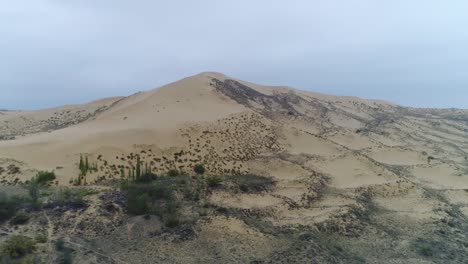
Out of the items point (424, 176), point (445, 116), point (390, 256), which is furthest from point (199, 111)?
point (445, 116)

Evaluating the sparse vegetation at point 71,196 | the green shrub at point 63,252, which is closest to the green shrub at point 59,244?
the green shrub at point 63,252

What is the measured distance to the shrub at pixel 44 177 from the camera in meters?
29.6

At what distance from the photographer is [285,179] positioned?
34.6m

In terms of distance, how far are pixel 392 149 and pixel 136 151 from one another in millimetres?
27157

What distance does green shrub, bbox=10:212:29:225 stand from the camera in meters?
23.9

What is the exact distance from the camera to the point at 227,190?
30953 millimetres

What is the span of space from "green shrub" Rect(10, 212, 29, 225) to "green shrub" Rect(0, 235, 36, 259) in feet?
6.92

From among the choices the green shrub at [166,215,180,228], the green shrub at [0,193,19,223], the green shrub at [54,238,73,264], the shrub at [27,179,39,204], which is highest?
the shrub at [27,179,39,204]

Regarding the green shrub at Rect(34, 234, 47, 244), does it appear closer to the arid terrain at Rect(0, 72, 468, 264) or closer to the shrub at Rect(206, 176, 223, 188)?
the arid terrain at Rect(0, 72, 468, 264)

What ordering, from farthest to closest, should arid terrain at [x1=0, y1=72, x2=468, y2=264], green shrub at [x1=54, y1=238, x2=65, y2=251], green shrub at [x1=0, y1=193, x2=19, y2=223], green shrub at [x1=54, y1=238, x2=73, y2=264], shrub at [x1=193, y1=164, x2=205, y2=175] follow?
shrub at [x1=193, y1=164, x2=205, y2=175] < green shrub at [x1=0, y1=193, x2=19, y2=223] < arid terrain at [x1=0, y1=72, x2=468, y2=264] < green shrub at [x1=54, y1=238, x2=65, y2=251] < green shrub at [x1=54, y1=238, x2=73, y2=264]

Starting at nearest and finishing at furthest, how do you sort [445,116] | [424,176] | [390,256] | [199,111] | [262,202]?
[390,256]
[262,202]
[424,176]
[199,111]
[445,116]

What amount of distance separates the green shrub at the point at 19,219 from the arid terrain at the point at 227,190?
0.08m

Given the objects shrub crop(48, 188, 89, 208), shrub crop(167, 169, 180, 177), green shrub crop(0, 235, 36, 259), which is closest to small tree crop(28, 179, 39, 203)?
shrub crop(48, 188, 89, 208)

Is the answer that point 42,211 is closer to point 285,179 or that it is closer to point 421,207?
point 285,179
